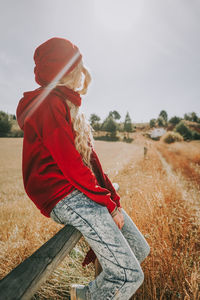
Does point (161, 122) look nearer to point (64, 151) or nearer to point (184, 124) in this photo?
point (184, 124)

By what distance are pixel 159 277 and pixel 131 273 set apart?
1068 mm

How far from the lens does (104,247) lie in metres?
1.11

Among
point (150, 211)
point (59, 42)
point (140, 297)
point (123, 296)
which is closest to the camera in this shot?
point (123, 296)

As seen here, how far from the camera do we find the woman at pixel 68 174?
1091mm

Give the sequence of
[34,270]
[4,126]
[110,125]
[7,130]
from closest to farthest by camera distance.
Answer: [34,270]
[4,126]
[7,130]
[110,125]

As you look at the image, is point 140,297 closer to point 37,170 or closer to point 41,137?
point 37,170

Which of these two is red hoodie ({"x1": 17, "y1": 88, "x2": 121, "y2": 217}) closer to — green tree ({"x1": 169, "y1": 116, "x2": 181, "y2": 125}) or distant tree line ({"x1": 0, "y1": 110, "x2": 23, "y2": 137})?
distant tree line ({"x1": 0, "y1": 110, "x2": 23, "y2": 137})

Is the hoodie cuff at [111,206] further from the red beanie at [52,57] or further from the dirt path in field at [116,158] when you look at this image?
the dirt path in field at [116,158]

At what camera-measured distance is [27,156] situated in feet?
3.95

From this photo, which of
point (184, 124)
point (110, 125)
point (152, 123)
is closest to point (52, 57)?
point (184, 124)

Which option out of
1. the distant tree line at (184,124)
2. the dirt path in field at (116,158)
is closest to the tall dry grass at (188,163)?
the dirt path in field at (116,158)

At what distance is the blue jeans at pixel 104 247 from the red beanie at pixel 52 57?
0.89m

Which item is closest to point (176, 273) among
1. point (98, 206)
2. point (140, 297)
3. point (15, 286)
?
point (140, 297)

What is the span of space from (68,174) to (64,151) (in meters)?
0.15
